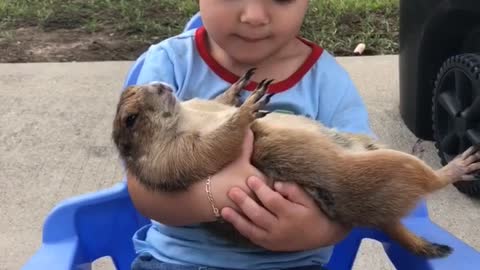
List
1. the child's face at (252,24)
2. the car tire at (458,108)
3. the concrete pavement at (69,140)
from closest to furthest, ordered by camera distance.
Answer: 1. the child's face at (252,24)
2. the car tire at (458,108)
3. the concrete pavement at (69,140)

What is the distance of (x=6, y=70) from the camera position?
4906mm

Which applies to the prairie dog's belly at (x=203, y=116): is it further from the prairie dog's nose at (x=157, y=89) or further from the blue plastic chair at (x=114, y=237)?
the blue plastic chair at (x=114, y=237)

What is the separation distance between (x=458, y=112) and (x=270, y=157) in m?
1.67

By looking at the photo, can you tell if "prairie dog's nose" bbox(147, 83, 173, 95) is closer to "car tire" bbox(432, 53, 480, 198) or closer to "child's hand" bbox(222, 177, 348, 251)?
"child's hand" bbox(222, 177, 348, 251)

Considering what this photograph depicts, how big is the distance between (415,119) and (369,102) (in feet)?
1.50

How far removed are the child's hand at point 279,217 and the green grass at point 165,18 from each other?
3.25 meters

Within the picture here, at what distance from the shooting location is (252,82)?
226 cm

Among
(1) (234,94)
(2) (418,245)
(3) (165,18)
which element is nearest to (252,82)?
(1) (234,94)

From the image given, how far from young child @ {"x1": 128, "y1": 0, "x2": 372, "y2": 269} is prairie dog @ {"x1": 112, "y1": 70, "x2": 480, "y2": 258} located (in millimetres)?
39

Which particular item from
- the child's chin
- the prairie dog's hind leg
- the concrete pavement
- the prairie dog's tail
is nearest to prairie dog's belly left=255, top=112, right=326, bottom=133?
the prairie dog's hind leg

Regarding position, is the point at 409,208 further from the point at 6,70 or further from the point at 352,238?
the point at 6,70

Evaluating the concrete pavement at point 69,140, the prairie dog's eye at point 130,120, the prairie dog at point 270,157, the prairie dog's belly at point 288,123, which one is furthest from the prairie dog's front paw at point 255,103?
the concrete pavement at point 69,140

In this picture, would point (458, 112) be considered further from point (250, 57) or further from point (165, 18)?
point (165, 18)

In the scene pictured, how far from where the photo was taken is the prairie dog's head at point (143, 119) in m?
1.90
